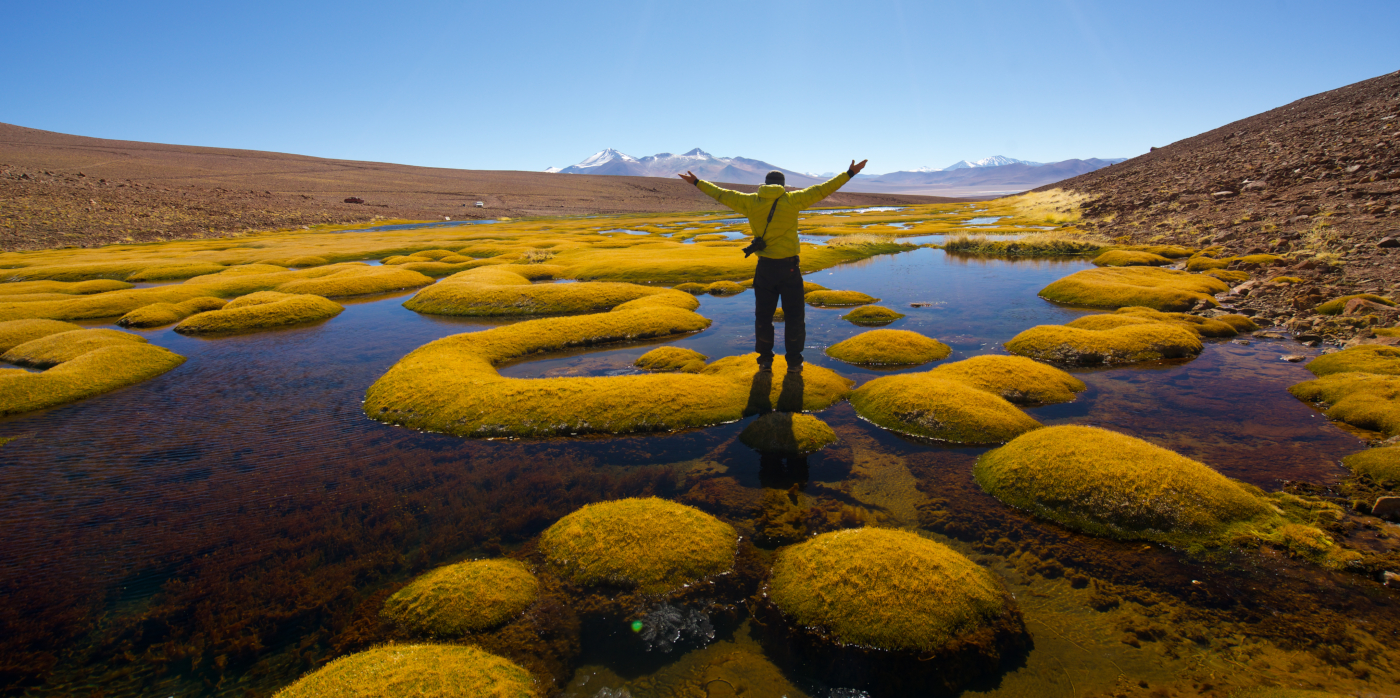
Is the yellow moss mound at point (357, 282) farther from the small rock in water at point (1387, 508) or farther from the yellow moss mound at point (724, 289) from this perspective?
the small rock in water at point (1387, 508)

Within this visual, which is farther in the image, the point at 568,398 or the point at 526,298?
the point at 526,298

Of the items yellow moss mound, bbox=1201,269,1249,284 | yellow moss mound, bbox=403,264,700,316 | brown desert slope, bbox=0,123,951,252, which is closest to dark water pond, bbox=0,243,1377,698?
yellow moss mound, bbox=403,264,700,316

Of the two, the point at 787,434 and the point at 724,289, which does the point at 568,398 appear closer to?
the point at 787,434

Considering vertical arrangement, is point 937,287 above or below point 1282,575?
above

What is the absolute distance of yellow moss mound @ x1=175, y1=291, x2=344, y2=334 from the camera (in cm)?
2192

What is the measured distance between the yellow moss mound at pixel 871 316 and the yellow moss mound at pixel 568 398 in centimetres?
748

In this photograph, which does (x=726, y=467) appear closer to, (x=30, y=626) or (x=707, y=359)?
(x=707, y=359)

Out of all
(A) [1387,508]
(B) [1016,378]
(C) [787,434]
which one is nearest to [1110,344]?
(B) [1016,378]

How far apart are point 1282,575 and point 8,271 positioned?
60403 mm

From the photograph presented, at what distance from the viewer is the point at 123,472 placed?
10312 mm

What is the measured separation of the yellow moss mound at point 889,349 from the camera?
16.0m

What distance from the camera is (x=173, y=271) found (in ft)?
117

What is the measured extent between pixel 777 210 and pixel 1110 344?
11.1 m

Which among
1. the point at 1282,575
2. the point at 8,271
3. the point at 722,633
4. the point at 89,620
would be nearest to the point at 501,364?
the point at 89,620
